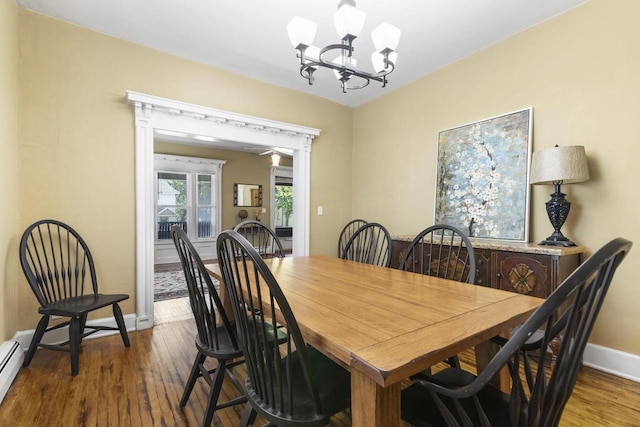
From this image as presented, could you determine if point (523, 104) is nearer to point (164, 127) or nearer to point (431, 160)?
point (431, 160)

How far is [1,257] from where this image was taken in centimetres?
203

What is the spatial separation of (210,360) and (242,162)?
5.40 m

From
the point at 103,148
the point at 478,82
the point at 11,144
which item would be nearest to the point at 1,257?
the point at 11,144

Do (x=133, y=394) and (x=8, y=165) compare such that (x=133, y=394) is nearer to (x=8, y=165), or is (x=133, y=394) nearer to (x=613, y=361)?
(x=8, y=165)

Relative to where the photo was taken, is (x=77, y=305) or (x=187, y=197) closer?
(x=77, y=305)

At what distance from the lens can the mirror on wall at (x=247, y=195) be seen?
6969 mm

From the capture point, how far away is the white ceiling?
225 centimetres

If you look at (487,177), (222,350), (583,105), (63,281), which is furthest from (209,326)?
(583,105)

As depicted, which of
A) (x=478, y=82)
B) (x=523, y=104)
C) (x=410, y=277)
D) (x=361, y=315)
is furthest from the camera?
(x=478, y=82)

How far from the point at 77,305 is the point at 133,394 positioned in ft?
2.69

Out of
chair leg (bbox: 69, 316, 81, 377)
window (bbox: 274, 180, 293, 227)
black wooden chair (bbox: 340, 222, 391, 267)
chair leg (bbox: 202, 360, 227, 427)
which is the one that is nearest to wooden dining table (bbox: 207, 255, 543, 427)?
chair leg (bbox: 202, 360, 227, 427)

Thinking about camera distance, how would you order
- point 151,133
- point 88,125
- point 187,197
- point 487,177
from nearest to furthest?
1. point 88,125
2. point 487,177
3. point 151,133
4. point 187,197

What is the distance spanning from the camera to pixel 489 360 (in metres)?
1.32

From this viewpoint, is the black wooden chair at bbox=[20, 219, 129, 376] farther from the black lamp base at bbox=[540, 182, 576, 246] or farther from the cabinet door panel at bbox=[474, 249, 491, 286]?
the black lamp base at bbox=[540, 182, 576, 246]
